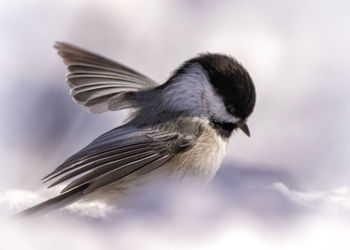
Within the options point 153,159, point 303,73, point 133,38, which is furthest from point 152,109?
point 303,73

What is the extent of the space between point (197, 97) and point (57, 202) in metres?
0.42

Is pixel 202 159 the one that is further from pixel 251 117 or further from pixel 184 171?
pixel 251 117

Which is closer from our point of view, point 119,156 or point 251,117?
point 119,156

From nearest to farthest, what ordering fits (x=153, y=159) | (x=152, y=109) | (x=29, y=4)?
(x=153, y=159) < (x=152, y=109) < (x=29, y=4)

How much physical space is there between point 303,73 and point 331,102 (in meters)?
0.11

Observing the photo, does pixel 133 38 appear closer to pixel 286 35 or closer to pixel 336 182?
pixel 286 35

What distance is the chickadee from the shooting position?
3.67ft

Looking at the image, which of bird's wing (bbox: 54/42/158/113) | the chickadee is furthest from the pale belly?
bird's wing (bbox: 54/42/158/113)

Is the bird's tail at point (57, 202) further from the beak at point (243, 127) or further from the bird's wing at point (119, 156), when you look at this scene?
the beak at point (243, 127)

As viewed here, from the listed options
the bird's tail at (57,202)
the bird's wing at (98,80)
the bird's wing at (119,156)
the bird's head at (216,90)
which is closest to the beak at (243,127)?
the bird's head at (216,90)

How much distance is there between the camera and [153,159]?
3.92 ft

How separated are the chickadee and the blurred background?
2.6 inches

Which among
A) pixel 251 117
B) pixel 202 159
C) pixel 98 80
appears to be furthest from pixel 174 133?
pixel 98 80

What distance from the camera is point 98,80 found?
155 cm
